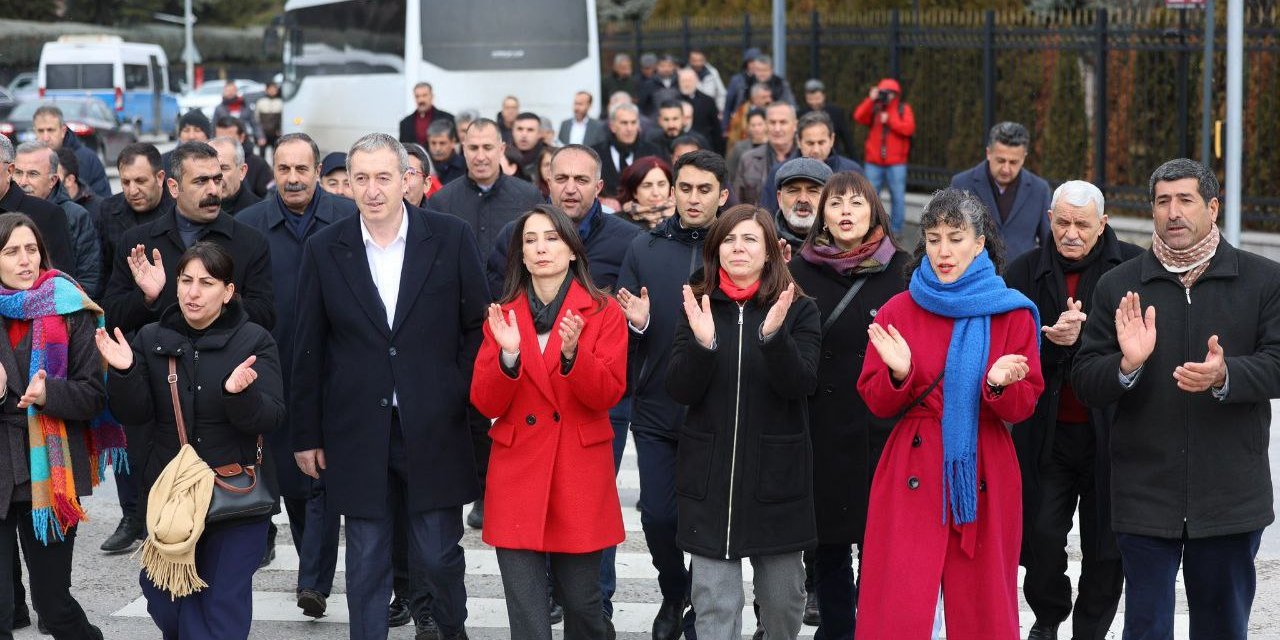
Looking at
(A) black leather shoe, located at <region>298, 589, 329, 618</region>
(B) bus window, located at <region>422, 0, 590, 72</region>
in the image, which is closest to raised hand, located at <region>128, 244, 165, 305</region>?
(A) black leather shoe, located at <region>298, 589, 329, 618</region>

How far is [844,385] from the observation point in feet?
20.9

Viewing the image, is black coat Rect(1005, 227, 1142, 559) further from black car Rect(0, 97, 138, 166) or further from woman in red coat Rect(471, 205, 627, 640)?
black car Rect(0, 97, 138, 166)

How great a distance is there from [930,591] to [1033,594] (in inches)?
54.3

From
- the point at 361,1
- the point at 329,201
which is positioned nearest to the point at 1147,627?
the point at 329,201

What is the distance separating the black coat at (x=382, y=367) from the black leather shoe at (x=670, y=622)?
1.08 metres

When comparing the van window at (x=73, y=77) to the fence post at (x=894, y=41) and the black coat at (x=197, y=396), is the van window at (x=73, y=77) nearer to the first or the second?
the fence post at (x=894, y=41)

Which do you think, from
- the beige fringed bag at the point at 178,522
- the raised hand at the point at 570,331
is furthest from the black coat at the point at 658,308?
the beige fringed bag at the point at 178,522

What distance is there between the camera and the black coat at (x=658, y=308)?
6668mm

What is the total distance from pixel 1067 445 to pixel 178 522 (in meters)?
3.25

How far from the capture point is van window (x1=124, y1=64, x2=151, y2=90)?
4469 cm

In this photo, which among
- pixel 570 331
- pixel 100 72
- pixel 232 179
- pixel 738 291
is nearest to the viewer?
pixel 570 331

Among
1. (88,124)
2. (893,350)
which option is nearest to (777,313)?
(893,350)

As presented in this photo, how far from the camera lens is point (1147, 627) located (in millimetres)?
5594

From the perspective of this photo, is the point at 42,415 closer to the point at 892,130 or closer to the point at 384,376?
the point at 384,376
